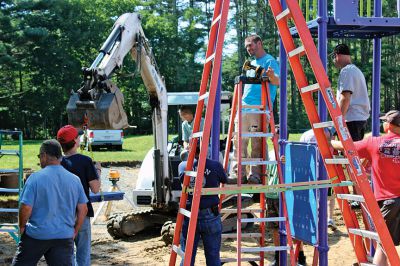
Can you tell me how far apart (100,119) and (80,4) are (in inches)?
1933

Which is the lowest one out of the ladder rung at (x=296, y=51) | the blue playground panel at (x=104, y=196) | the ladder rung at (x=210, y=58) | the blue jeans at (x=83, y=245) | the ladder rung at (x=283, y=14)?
the blue jeans at (x=83, y=245)

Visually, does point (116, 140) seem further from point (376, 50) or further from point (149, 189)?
point (376, 50)


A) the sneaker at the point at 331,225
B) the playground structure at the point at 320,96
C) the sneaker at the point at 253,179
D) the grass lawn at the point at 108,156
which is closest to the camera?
the playground structure at the point at 320,96

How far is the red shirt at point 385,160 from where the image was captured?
19.4ft

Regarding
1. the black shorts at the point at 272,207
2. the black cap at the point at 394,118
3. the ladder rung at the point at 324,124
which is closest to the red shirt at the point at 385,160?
the black cap at the point at 394,118

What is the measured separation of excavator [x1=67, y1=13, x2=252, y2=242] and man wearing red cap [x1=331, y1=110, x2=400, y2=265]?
3558 millimetres

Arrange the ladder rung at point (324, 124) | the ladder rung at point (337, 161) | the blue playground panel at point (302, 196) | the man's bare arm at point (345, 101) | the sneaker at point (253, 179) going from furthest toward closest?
1. the sneaker at point (253, 179)
2. the man's bare arm at point (345, 101)
3. the blue playground panel at point (302, 196)
4. the ladder rung at point (324, 124)
5. the ladder rung at point (337, 161)

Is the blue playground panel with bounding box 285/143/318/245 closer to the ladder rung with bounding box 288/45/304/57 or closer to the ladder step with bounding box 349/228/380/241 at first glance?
the ladder step with bounding box 349/228/380/241

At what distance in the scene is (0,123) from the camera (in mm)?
51281

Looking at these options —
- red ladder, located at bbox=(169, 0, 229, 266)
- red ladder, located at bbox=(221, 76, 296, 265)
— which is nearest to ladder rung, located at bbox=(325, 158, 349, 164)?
red ladder, located at bbox=(221, 76, 296, 265)

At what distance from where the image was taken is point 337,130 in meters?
5.26

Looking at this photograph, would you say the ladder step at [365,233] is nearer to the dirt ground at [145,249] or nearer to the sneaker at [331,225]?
the dirt ground at [145,249]

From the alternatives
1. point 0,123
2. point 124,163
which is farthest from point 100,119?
point 0,123

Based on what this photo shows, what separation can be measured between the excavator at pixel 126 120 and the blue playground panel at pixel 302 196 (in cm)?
253
